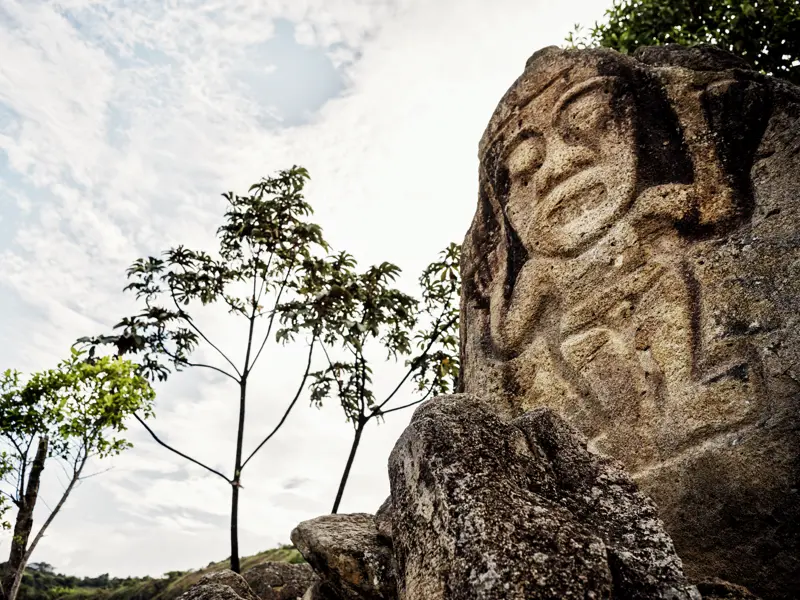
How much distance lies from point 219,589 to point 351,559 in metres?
0.77

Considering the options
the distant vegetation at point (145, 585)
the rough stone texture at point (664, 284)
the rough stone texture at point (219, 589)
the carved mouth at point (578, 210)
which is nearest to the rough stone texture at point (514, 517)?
the rough stone texture at point (664, 284)

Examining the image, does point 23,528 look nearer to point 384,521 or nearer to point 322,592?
point 322,592

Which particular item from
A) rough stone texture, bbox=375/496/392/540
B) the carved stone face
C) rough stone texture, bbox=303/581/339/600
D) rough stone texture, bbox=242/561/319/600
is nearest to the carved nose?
the carved stone face

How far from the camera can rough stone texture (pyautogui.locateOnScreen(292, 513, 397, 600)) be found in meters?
3.07

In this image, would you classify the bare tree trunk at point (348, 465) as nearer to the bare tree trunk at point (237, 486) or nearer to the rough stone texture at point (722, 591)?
the bare tree trunk at point (237, 486)


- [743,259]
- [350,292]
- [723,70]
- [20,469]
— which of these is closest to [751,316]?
[743,259]

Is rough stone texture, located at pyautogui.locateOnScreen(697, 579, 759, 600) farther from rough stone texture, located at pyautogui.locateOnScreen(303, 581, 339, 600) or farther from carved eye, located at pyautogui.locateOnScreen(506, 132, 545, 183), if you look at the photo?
carved eye, located at pyautogui.locateOnScreen(506, 132, 545, 183)

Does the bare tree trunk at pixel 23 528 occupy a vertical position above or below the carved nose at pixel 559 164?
below

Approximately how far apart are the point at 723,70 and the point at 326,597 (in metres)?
4.45

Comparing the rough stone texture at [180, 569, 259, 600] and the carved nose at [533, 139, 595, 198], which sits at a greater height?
the carved nose at [533, 139, 595, 198]

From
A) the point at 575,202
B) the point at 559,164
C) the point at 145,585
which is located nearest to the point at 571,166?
the point at 559,164

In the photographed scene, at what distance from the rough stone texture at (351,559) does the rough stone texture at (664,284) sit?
145 centimetres

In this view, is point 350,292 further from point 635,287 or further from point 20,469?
point 635,287

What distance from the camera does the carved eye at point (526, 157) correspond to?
4871 millimetres
